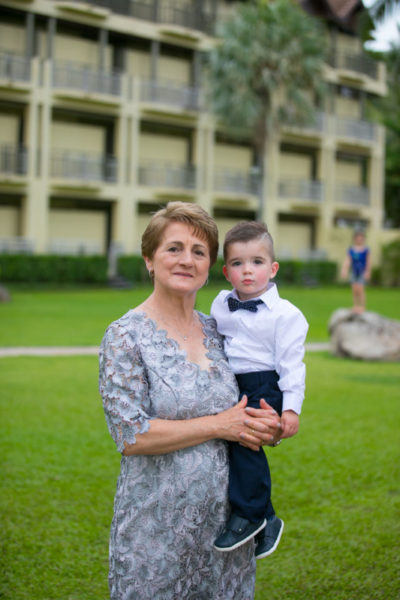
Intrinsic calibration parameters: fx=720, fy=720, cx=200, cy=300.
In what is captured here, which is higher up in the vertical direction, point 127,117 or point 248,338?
point 127,117

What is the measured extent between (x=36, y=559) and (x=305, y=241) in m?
37.3

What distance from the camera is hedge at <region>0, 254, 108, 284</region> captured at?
92.2ft

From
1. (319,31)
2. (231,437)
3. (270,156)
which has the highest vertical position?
(319,31)

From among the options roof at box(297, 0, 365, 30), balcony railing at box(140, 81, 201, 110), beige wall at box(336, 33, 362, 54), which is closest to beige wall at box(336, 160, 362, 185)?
beige wall at box(336, 33, 362, 54)

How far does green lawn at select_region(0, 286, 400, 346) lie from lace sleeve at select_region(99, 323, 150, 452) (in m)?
11.0

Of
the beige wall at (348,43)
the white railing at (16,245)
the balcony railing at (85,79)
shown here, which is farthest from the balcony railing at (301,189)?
the white railing at (16,245)

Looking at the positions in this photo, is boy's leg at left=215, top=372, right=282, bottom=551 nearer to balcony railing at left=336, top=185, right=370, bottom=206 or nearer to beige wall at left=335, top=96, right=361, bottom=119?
balcony railing at left=336, top=185, right=370, bottom=206

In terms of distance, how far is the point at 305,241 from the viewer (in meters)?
40.5

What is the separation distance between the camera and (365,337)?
40.4 ft

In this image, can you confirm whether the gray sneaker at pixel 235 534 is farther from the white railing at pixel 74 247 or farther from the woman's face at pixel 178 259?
the white railing at pixel 74 247

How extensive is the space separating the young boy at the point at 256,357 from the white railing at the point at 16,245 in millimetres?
28471

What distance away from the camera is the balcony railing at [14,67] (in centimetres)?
2967

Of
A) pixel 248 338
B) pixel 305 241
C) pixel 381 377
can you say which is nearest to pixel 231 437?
pixel 248 338

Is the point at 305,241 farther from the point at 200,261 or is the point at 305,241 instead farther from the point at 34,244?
the point at 200,261
